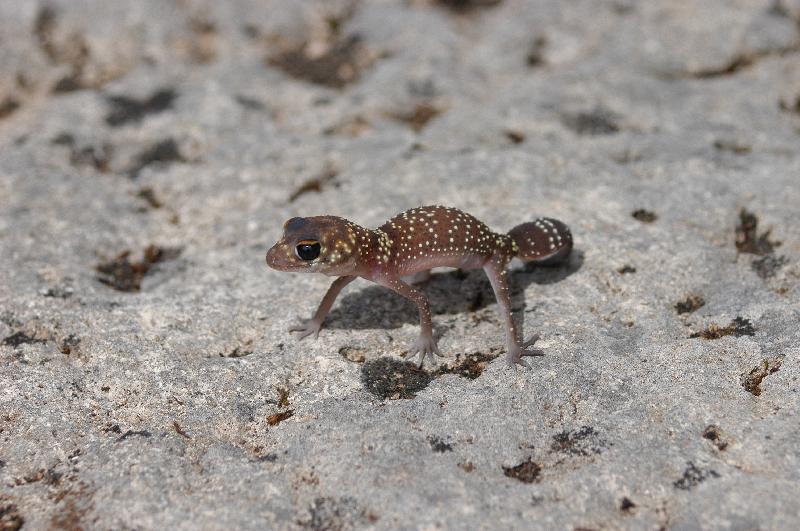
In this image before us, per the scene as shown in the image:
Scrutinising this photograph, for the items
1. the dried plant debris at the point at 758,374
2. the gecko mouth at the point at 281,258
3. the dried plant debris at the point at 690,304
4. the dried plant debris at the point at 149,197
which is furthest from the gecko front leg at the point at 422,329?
the dried plant debris at the point at 149,197

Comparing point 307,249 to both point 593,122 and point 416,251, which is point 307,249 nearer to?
point 416,251

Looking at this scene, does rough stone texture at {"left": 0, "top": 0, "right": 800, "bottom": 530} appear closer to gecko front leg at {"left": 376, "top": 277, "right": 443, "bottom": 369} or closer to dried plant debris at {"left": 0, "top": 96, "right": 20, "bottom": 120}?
dried plant debris at {"left": 0, "top": 96, "right": 20, "bottom": 120}

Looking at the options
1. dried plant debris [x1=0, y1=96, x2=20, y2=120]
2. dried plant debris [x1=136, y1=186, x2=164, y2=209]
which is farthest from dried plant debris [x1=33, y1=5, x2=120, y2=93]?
dried plant debris [x1=136, y1=186, x2=164, y2=209]

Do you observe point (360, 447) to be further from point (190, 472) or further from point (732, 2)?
point (732, 2)

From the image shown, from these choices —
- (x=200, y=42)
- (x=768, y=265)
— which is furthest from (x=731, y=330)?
(x=200, y=42)

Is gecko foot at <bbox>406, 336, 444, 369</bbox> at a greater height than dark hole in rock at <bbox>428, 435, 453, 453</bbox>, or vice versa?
gecko foot at <bbox>406, 336, 444, 369</bbox>
